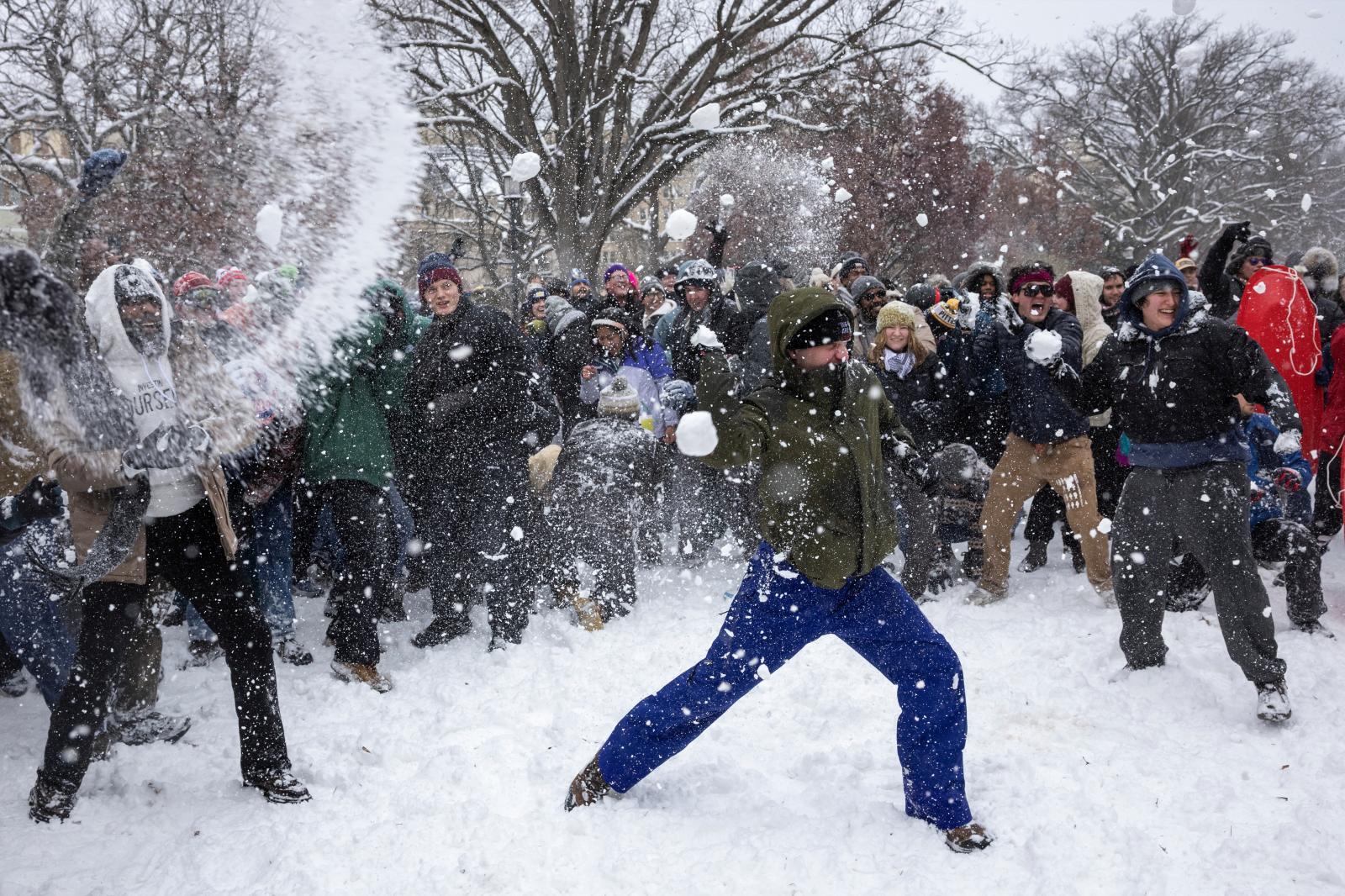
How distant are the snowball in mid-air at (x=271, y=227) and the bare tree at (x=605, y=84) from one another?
6032 mm

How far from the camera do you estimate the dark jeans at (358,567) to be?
4500 mm

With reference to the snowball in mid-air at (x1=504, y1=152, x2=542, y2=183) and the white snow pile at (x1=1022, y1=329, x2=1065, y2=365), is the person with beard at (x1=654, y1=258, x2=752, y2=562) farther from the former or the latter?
the snowball in mid-air at (x1=504, y1=152, x2=542, y2=183)

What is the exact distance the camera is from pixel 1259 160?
27.3m

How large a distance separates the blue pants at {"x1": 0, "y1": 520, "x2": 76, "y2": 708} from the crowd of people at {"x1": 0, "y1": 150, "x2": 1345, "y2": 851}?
1cm

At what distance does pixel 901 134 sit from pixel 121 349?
79.3 ft

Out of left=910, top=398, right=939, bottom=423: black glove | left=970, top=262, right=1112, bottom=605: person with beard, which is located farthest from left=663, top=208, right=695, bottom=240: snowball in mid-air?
left=970, top=262, right=1112, bottom=605: person with beard

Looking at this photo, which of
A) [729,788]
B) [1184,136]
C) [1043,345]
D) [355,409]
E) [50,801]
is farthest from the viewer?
[1184,136]

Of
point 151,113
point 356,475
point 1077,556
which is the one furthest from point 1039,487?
point 151,113

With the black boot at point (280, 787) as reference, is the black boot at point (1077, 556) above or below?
above

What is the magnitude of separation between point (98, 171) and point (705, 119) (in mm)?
12229

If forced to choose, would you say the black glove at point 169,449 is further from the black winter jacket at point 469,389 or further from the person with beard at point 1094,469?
the person with beard at point 1094,469

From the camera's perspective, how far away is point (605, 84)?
49.4ft

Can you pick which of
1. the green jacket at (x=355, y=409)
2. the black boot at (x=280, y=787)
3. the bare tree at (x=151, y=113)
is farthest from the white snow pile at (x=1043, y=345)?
the bare tree at (x=151, y=113)

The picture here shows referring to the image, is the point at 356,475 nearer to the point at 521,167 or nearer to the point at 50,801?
the point at 50,801
